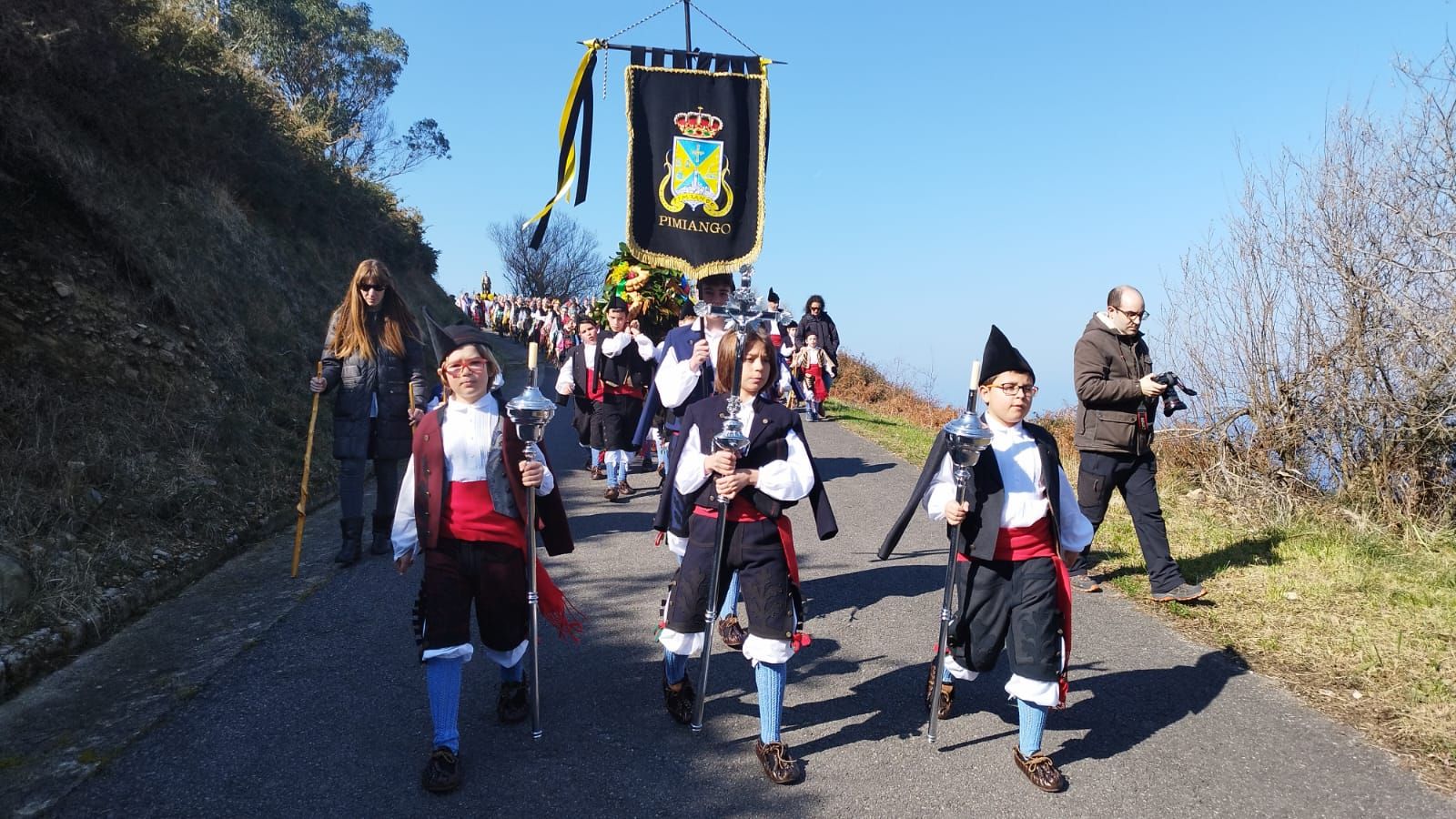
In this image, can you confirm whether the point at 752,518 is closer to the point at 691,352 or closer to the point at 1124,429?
the point at 691,352

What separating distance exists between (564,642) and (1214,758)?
315 cm

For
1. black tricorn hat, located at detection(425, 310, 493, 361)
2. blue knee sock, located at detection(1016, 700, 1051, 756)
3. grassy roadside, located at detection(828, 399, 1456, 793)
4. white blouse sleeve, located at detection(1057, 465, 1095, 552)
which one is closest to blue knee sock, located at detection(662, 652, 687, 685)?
blue knee sock, located at detection(1016, 700, 1051, 756)

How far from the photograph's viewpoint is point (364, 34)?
39.8 metres

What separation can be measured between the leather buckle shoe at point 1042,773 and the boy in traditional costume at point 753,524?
90cm

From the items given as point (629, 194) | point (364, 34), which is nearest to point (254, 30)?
point (364, 34)

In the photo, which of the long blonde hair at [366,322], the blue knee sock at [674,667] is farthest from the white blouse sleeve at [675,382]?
the blue knee sock at [674,667]

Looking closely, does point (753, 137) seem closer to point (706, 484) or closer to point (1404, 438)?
point (706, 484)

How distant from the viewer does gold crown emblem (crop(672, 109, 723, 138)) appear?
635 centimetres

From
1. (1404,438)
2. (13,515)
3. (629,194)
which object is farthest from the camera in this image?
(1404,438)

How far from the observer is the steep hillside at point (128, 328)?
563cm

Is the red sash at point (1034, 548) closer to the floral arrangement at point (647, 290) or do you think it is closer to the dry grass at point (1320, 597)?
the dry grass at point (1320, 597)

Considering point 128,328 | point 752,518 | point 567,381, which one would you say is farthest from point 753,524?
point 128,328

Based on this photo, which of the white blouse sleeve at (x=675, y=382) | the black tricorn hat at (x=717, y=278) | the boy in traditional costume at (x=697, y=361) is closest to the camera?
the boy in traditional costume at (x=697, y=361)

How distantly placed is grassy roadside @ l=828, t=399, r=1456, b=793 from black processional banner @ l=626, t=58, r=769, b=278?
3.56 metres
